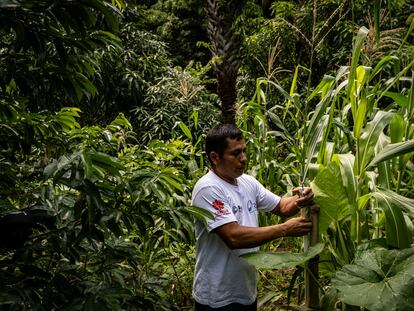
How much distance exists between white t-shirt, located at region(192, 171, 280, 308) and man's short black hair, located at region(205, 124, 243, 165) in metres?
0.11

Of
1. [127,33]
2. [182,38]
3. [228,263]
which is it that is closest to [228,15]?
[127,33]

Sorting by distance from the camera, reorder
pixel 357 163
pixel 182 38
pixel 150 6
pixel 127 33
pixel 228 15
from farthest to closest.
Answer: pixel 150 6
pixel 182 38
pixel 127 33
pixel 228 15
pixel 357 163

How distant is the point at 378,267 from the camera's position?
4.73 feet

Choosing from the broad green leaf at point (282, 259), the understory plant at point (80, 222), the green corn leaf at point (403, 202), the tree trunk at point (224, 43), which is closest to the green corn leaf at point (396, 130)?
the green corn leaf at point (403, 202)

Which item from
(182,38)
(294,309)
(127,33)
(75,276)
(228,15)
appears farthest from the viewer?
(182,38)

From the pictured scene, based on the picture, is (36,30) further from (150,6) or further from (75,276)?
(150,6)

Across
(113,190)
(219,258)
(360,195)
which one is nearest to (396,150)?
(360,195)

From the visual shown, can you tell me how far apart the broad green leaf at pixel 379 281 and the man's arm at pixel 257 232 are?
215mm

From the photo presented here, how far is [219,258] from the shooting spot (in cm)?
184

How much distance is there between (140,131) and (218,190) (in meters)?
4.48

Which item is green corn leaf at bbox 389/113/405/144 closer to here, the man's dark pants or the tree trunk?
the man's dark pants

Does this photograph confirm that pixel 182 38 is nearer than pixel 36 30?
No

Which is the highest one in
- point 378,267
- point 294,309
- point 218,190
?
point 218,190

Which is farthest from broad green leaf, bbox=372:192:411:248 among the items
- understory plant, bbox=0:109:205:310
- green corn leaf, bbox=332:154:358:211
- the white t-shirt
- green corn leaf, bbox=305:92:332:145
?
understory plant, bbox=0:109:205:310
